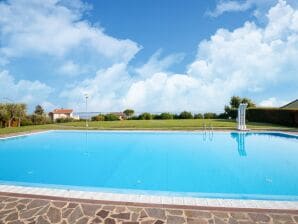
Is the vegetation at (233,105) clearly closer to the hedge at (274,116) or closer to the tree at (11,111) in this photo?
the hedge at (274,116)

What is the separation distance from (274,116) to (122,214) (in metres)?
21.8

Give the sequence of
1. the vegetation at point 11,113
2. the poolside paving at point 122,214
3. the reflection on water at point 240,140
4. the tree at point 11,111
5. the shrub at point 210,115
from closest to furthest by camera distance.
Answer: the poolside paving at point 122,214 < the reflection on water at point 240,140 < the vegetation at point 11,113 < the tree at point 11,111 < the shrub at point 210,115

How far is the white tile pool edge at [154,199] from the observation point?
4141mm

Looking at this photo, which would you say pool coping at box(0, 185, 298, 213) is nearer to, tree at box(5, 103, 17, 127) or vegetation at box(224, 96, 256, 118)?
tree at box(5, 103, 17, 127)

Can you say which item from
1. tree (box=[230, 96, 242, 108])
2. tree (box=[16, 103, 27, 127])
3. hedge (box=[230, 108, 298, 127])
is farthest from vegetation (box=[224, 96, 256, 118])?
tree (box=[16, 103, 27, 127])

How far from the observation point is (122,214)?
3.88m

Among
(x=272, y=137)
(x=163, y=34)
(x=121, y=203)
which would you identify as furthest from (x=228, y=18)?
(x=121, y=203)

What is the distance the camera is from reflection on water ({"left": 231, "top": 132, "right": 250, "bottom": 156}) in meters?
10.7

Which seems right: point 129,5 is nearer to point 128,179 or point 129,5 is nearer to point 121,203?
point 128,179

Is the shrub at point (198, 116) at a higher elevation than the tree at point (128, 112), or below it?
below

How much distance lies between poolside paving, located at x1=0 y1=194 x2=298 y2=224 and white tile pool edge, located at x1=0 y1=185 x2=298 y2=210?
0.56ft

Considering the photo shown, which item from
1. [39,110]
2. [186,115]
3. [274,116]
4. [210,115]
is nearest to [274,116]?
[274,116]

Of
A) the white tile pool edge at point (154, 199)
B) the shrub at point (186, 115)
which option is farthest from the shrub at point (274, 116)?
the white tile pool edge at point (154, 199)

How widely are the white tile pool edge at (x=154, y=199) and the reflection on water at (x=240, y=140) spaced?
20.5ft
